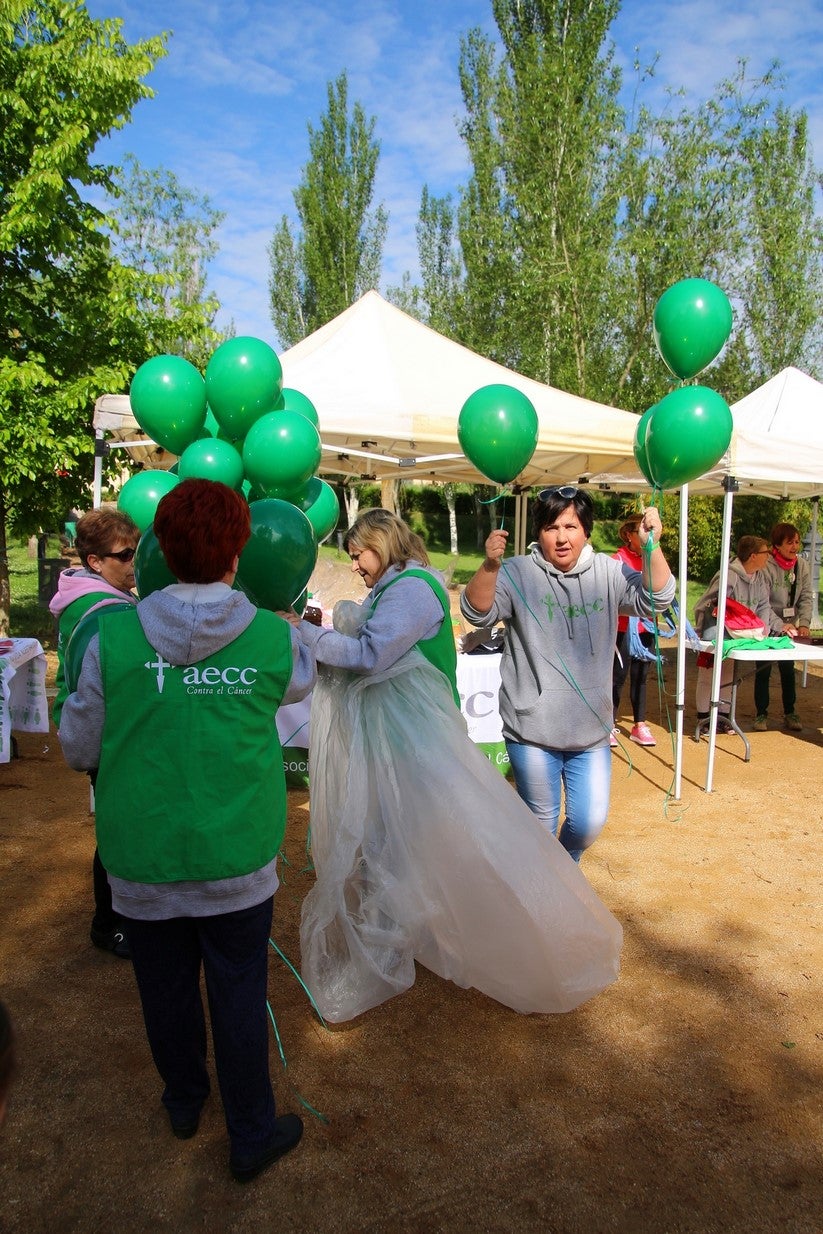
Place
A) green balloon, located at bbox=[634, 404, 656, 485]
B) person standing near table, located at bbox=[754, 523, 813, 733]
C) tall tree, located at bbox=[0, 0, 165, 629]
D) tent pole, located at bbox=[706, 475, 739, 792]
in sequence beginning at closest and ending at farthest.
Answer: green balloon, located at bbox=[634, 404, 656, 485]
tent pole, located at bbox=[706, 475, 739, 792]
tall tree, located at bbox=[0, 0, 165, 629]
person standing near table, located at bbox=[754, 523, 813, 733]

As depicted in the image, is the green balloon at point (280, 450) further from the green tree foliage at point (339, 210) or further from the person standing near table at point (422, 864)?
the green tree foliage at point (339, 210)

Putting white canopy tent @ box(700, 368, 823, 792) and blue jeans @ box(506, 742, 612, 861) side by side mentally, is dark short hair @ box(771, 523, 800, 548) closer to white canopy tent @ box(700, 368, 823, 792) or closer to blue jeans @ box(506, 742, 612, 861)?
white canopy tent @ box(700, 368, 823, 792)

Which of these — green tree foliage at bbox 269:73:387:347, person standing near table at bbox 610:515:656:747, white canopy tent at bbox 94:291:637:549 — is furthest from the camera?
green tree foliage at bbox 269:73:387:347

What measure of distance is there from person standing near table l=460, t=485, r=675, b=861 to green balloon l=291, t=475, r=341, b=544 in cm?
84

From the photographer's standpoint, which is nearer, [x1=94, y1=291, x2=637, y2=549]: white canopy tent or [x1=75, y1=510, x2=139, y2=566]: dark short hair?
[x1=75, y1=510, x2=139, y2=566]: dark short hair

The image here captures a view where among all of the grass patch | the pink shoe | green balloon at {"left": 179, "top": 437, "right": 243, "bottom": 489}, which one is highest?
green balloon at {"left": 179, "top": 437, "right": 243, "bottom": 489}

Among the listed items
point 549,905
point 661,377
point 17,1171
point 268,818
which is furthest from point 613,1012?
point 661,377

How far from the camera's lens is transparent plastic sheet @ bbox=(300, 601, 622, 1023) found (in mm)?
2594

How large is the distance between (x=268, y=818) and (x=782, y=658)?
5.10 meters

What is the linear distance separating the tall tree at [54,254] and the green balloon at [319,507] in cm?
497

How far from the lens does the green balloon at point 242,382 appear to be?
3.04 m

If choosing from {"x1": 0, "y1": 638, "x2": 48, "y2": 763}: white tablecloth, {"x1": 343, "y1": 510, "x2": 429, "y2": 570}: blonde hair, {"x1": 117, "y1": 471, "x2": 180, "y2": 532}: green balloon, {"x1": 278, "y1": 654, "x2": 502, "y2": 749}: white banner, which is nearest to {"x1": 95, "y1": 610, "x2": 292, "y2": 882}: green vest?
{"x1": 343, "y1": 510, "x2": 429, "y2": 570}: blonde hair

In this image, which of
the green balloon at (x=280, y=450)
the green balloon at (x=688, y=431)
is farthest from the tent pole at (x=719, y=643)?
the green balloon at (x=280, y=450)

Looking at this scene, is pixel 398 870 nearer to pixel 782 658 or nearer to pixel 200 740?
pixel 200 740
